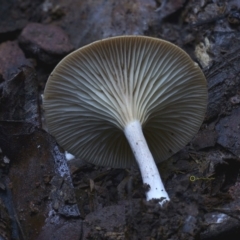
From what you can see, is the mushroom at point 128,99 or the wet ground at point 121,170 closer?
the wet ground at point 121,170

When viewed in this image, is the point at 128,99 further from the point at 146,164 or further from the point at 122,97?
the point at 146,164

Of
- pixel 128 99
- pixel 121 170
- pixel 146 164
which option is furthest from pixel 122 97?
pixel 121 170

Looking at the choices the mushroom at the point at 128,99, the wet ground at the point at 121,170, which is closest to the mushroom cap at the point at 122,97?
the mushroom at the point at 128,99

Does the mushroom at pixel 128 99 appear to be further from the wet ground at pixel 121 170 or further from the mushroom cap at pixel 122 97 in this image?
the wet ground at pixel 121 170

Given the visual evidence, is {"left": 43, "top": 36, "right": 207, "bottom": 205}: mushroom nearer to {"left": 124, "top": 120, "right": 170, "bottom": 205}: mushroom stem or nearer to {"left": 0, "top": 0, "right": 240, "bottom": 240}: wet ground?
{"left": 124, "top": 120, "right": 170, "bottom": 205}: mushroom stem

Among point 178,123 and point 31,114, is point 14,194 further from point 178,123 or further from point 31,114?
point 178,123
